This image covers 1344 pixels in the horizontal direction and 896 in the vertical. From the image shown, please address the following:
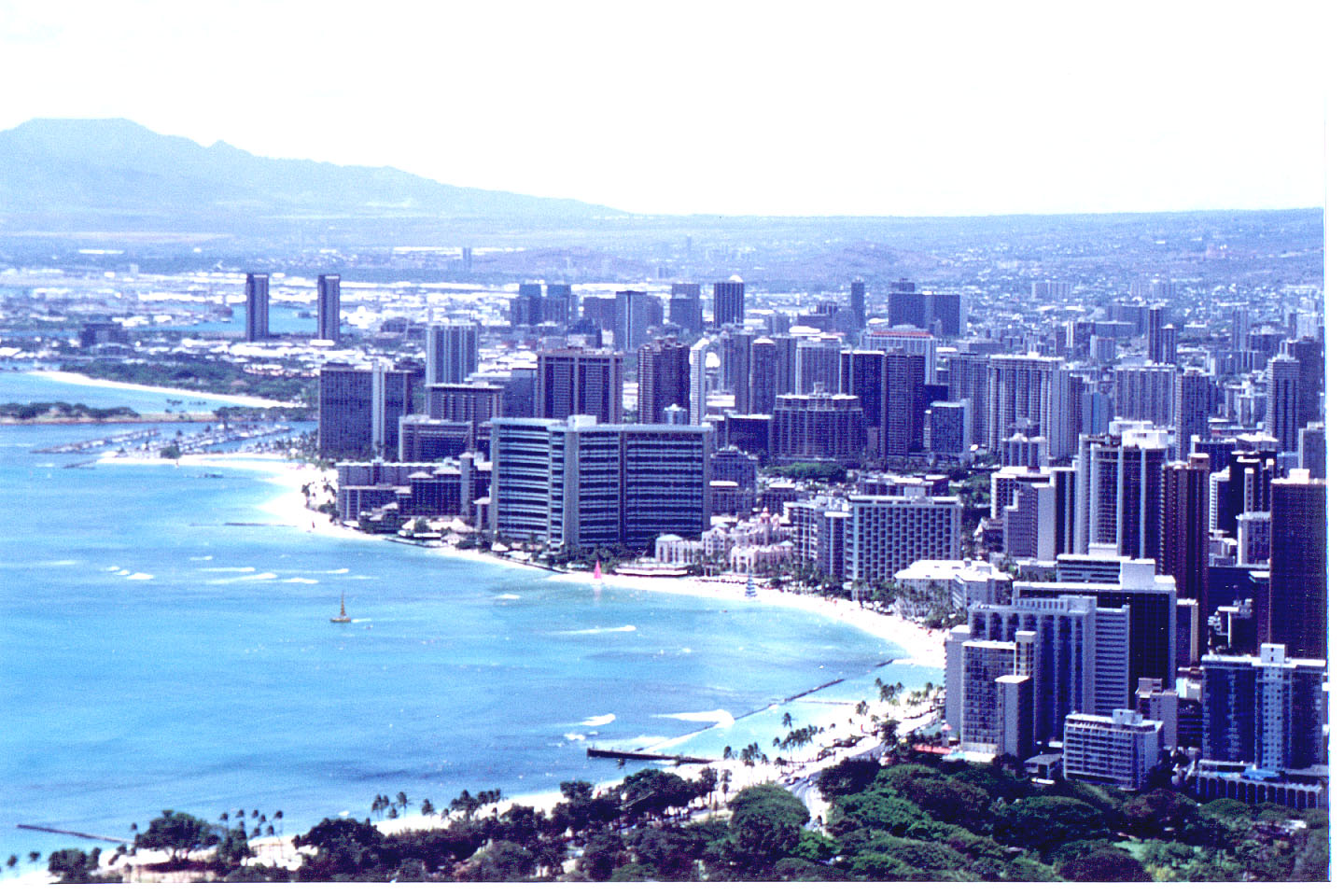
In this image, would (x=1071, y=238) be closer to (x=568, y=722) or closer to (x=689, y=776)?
(x=568, y=722)

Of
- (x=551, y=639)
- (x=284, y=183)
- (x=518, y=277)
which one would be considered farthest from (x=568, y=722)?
(x=518, y=277)

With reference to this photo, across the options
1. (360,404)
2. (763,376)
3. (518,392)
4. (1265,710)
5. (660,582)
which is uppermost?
(763,376)

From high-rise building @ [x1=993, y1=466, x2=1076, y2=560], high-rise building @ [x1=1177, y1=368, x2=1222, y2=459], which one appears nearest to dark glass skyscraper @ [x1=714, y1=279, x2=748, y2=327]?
high-rise building @ [x1=1177, y1=368, x2=1222, y2=459]

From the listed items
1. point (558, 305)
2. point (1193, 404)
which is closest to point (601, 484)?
point (1193, 404)

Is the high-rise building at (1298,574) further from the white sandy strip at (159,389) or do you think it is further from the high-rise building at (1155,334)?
the white sandy strip at (159,389)

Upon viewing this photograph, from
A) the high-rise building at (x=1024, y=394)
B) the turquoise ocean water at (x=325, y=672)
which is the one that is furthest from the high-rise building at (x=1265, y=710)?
the high-rise building at (x=1024, y=394)

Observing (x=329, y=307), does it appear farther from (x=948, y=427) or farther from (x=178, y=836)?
(x=178, y=836)
